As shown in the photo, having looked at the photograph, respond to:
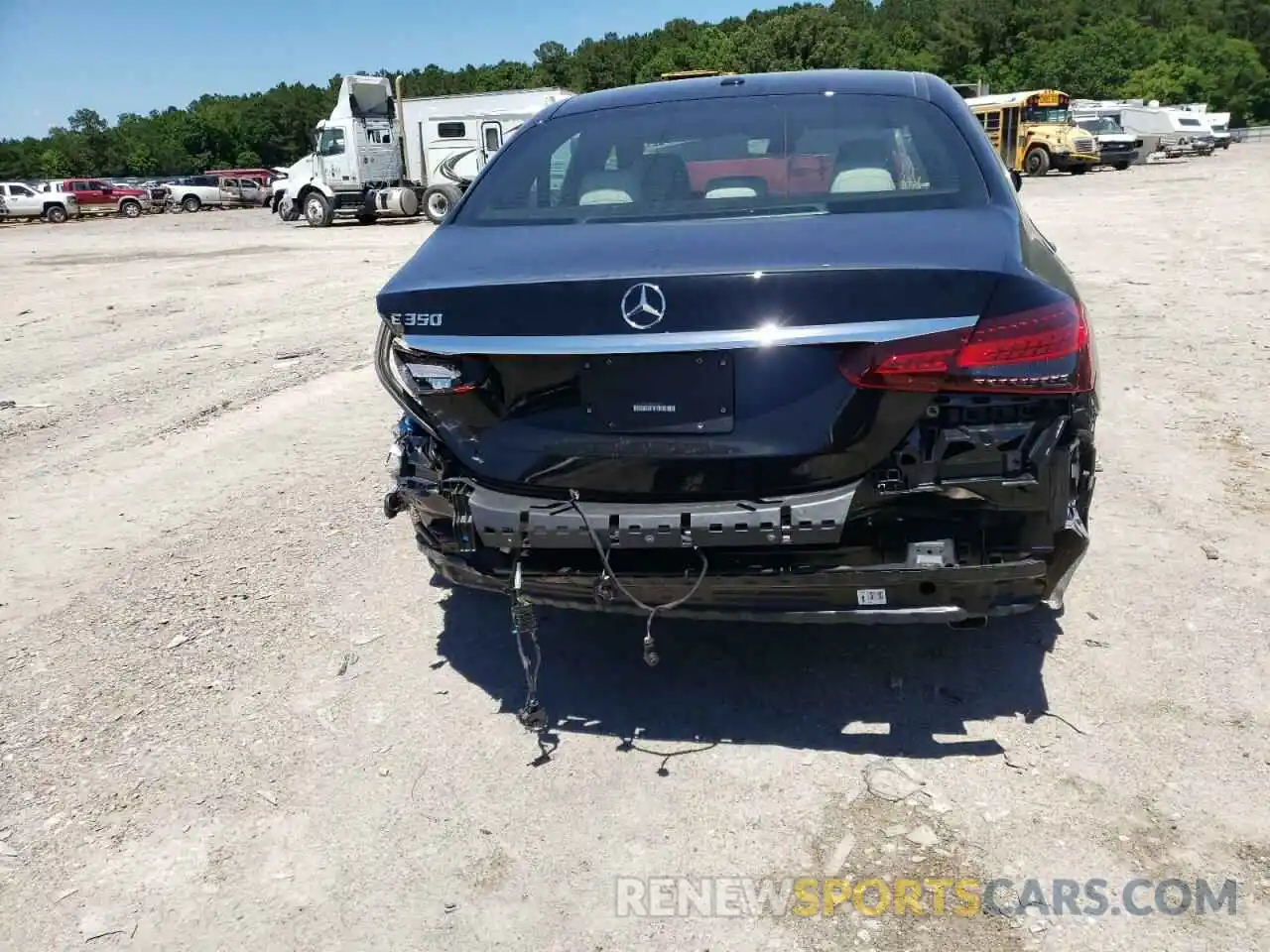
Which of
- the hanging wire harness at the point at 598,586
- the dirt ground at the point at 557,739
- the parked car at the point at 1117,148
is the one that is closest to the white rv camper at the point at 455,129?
the parked car at the point at 1117,148

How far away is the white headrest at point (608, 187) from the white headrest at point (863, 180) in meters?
0.67

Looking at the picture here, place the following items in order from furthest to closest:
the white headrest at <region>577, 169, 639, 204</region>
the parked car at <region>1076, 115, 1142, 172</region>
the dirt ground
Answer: the parked car at <region>1076, 115, 1142, 172</region> < the white headrest at <region>577, 169, 639, 204</region> < the dirt ground

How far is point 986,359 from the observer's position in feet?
8.27

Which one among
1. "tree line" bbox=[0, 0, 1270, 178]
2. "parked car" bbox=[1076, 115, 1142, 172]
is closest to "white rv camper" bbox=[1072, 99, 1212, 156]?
"parked car" bbox=[1076, 115, 1142, 172]

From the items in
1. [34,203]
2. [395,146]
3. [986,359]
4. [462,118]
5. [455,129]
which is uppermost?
[462,118]

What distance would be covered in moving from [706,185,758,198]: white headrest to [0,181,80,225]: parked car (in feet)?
146

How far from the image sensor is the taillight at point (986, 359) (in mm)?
2521

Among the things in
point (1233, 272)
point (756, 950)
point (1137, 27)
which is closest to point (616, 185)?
point (756, 950)

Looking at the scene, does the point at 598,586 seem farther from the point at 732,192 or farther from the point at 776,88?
the point at 776,88

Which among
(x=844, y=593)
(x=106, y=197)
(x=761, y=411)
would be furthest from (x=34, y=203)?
(x=844, y=593)

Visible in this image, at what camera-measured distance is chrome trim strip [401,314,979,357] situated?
2537 millimetres

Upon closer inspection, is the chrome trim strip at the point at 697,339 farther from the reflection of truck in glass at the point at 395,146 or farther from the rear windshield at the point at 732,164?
the reflection of truck in glass at the point at 395,146

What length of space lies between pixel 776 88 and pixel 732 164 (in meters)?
0.47

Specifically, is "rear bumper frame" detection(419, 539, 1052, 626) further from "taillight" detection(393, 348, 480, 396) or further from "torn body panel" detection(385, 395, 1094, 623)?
"taillight" detection(393, 348, 480, 396)
